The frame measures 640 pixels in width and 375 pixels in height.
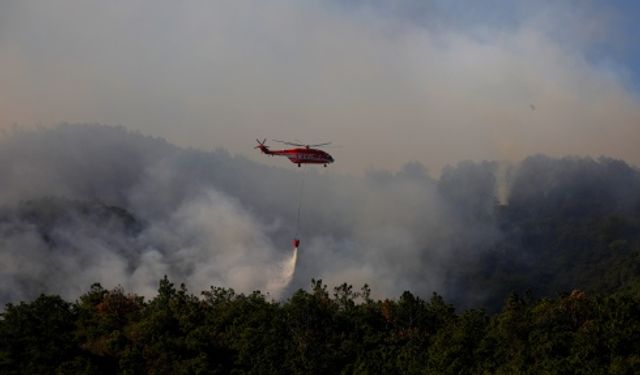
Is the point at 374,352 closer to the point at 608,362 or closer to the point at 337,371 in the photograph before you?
the point at 337,371

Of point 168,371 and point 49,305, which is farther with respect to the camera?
point 49,305

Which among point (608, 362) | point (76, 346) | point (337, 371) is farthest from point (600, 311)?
point (76, 346)

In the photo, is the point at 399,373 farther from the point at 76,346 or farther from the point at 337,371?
the point at 76,346

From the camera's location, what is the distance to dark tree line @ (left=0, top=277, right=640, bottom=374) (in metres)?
81.8

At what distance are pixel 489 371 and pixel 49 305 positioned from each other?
179 ft

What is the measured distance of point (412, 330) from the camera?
323ft

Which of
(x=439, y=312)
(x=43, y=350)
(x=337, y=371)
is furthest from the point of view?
(x=439, y=312)

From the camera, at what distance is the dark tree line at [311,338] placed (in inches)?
3221

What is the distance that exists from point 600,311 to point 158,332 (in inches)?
2087

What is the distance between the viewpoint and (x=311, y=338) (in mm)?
93812

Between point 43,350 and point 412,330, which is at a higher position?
point 412,330

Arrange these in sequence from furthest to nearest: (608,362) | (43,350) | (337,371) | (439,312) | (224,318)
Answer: (439,312) → (224,318) → (337,371) → (43,350) → (608,362)

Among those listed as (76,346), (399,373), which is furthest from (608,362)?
(76,346)

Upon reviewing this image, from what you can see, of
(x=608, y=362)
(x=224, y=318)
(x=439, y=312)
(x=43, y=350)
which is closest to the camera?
(x=608, y=362)
